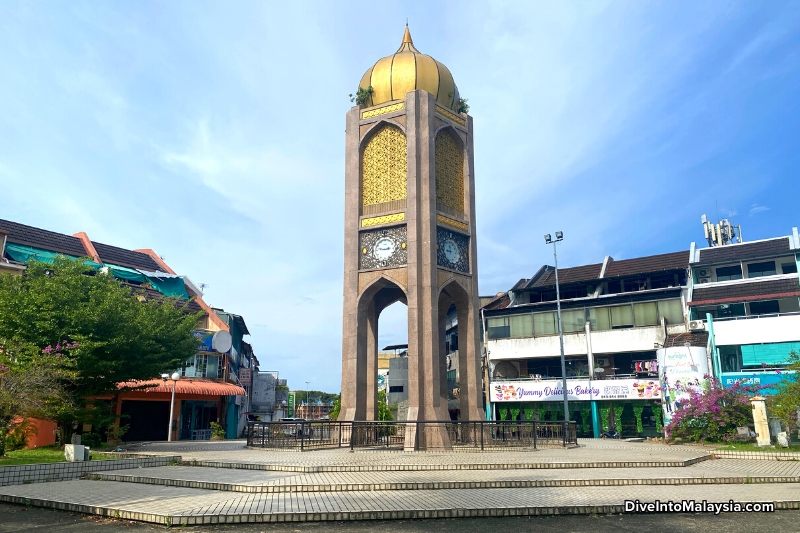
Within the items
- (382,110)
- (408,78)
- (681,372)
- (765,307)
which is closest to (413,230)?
(382,110)

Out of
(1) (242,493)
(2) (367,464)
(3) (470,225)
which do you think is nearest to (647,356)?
(3) (470,225)

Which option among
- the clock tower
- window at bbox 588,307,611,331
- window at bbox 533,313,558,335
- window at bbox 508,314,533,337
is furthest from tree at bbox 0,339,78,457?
window at bbox 588,307,611,331

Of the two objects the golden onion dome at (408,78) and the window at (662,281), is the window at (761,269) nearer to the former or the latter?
the window at (662,281)

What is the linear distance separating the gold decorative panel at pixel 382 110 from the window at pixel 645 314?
23419 mm

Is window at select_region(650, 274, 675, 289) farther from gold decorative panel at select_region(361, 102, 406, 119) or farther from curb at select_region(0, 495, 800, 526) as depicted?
curb at select_region(0, 495, 800, 526)

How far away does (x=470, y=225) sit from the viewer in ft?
92.9

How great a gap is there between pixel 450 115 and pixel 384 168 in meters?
4.27

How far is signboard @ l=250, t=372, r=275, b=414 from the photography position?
64169 mm

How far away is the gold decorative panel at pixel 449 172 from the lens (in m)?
27.7

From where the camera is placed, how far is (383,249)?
1052 inches

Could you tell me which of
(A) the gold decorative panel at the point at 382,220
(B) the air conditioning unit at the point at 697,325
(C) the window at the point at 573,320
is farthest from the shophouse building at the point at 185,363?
(B) the air conditioning unit at the point at 697,325

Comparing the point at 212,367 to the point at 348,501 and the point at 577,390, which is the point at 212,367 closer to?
the point at 577,390

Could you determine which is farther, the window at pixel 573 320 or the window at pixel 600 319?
the window at pixel 573 320

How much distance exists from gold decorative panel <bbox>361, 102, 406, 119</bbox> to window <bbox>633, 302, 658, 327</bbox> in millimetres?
23419
